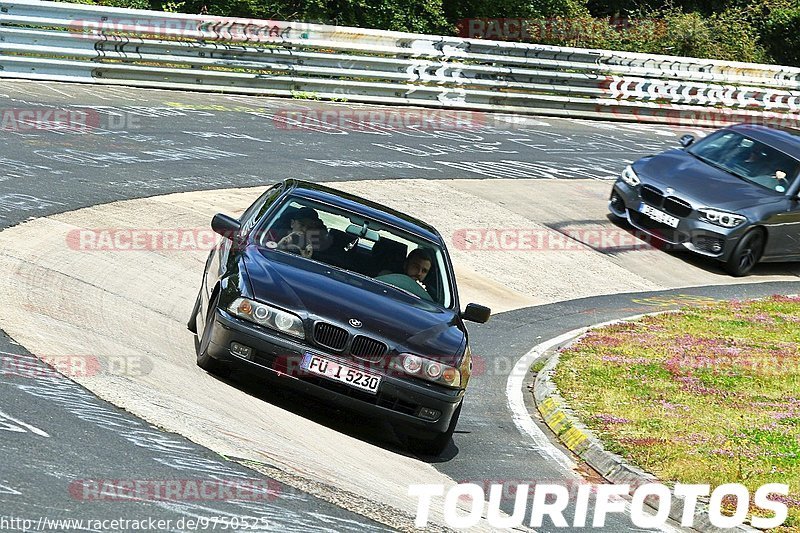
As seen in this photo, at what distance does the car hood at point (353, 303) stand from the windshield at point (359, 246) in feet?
0.62

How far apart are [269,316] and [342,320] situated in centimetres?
48

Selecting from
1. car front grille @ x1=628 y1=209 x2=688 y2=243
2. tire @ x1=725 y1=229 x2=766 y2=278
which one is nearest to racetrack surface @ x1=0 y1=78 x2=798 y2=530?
tire @ x1=725 y1=229 x2=766 y2=278

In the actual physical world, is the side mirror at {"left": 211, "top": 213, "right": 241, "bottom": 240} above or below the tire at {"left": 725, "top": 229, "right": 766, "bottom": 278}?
above

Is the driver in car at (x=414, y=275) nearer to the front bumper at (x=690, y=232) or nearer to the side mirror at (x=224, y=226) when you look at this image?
the side mirror at (x=224, y=226)

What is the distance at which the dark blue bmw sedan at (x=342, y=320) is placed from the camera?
7996mm

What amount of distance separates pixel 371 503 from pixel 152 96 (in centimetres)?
1567

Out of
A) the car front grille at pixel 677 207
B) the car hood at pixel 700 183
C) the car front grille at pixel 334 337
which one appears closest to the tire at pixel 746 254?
the car hood at pixel 700 183

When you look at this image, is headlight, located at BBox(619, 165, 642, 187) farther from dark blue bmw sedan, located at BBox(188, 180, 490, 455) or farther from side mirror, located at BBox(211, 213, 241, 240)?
side mirror, located at BBox(211, 213, 241, 240)

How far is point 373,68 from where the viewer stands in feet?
80.9

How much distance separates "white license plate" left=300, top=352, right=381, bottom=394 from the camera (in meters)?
7.96

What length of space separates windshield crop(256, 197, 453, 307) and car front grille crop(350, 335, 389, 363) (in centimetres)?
109

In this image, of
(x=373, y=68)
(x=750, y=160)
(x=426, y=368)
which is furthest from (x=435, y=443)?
(x=373, y=68)

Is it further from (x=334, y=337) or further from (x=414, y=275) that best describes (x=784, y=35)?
(x=334, y=337)

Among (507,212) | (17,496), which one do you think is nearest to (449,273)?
(17,496)
